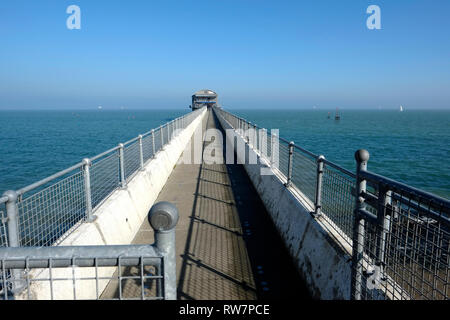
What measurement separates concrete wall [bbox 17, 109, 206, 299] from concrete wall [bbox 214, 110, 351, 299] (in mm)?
3231

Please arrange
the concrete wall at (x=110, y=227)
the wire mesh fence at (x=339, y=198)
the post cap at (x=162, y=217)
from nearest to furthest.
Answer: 1. the post cap at (x=162, y=217)
2. the concrete wall at (x=110, y=227)
3. the wire mesh fence at (x=339, y=198)

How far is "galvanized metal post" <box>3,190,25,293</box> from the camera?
12.6 ft

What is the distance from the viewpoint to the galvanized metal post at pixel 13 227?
3.85 meters

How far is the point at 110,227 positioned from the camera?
21.6ft

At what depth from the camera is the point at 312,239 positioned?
223 inches

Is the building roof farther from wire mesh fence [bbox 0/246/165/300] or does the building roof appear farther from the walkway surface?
wire mesh fence [bbox 0/246/165/300]

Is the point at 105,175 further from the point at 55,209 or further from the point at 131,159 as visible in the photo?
the point at 55,209

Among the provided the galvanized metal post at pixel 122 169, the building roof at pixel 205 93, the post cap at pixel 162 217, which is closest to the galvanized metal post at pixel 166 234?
the post cap at pixel 162 217

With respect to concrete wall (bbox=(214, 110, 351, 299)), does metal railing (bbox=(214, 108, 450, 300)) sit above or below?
above

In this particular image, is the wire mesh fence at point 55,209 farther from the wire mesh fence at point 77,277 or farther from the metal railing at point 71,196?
the wire mesh fence at point 77,277

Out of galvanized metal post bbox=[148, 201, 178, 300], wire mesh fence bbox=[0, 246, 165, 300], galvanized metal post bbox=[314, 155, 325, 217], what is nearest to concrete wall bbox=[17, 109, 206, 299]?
wire mesh fence bbox=[0, 246, 165, 300]

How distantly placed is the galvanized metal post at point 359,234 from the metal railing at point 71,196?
12.4ft
